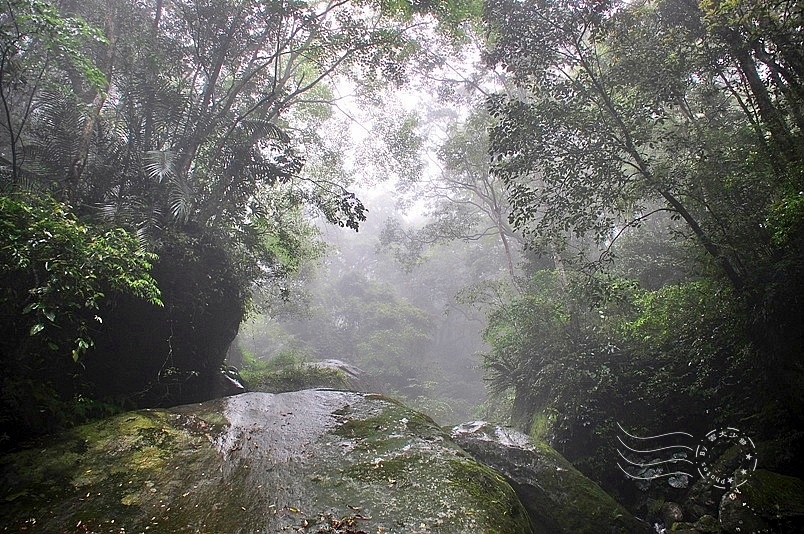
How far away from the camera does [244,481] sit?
3.62 m

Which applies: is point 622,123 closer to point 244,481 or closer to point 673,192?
point 673,192

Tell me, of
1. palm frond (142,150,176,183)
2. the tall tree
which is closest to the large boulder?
palm frond (142,150,176,183)

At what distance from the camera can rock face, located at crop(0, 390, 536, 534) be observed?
2.92m

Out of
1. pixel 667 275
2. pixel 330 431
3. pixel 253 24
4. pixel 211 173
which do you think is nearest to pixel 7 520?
pixel 330 431

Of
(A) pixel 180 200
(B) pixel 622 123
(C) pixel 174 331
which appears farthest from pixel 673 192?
(C) pixel 174 331

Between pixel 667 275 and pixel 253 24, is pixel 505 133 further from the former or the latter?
pixel 667 275

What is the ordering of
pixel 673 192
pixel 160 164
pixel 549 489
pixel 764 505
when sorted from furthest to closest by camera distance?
pixel 160 164, pixel 673 192, pixel 549 489, pixel 764 505

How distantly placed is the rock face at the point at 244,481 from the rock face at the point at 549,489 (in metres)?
1.91

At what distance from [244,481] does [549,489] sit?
433 centimetres

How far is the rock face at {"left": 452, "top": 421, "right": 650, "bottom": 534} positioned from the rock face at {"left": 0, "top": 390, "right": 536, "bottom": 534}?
1.91 m

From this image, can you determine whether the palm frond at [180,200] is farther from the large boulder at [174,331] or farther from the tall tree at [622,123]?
the tall tree at [622,123]

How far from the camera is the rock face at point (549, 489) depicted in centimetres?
516

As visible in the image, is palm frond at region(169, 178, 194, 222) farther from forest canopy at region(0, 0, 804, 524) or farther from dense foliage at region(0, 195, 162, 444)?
dense foliage at region(0, 195, 162, 444)

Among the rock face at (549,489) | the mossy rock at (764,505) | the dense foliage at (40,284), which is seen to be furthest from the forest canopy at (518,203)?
the rock face at (549,489)
